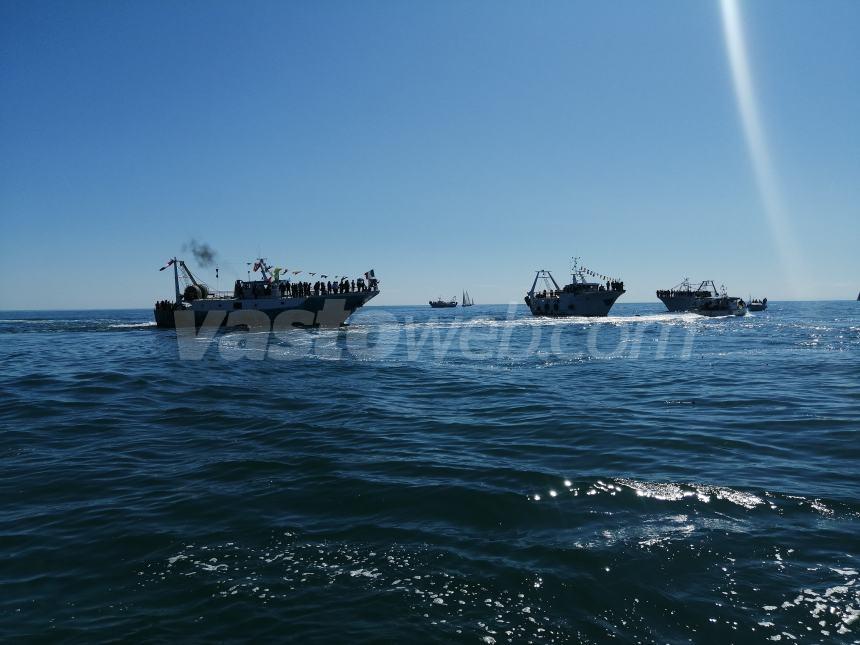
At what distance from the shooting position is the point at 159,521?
22.8 ft

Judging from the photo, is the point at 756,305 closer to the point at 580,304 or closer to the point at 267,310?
the point at 580,304

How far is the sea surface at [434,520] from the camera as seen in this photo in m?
4.77

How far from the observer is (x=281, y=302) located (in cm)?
6656

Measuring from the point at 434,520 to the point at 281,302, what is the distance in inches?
2487

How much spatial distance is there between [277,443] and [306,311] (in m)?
58.2

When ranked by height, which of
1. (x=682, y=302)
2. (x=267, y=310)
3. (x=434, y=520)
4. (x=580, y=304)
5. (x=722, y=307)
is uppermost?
(x=682, y=302)

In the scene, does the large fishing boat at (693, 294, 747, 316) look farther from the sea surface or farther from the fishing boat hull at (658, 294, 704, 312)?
the sea surface

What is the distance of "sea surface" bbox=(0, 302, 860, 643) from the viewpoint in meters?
4.77

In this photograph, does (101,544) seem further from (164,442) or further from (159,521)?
(164,442)

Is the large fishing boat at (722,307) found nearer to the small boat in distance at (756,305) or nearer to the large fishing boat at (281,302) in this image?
the small boat in distance at (756,305)

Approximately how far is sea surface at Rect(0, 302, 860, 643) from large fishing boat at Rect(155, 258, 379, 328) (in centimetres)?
5144

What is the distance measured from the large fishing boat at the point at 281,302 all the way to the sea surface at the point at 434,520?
5144 cm

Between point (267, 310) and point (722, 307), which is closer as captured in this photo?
point (267, 310)

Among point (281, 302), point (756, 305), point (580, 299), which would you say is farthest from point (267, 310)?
point (756, 305)
